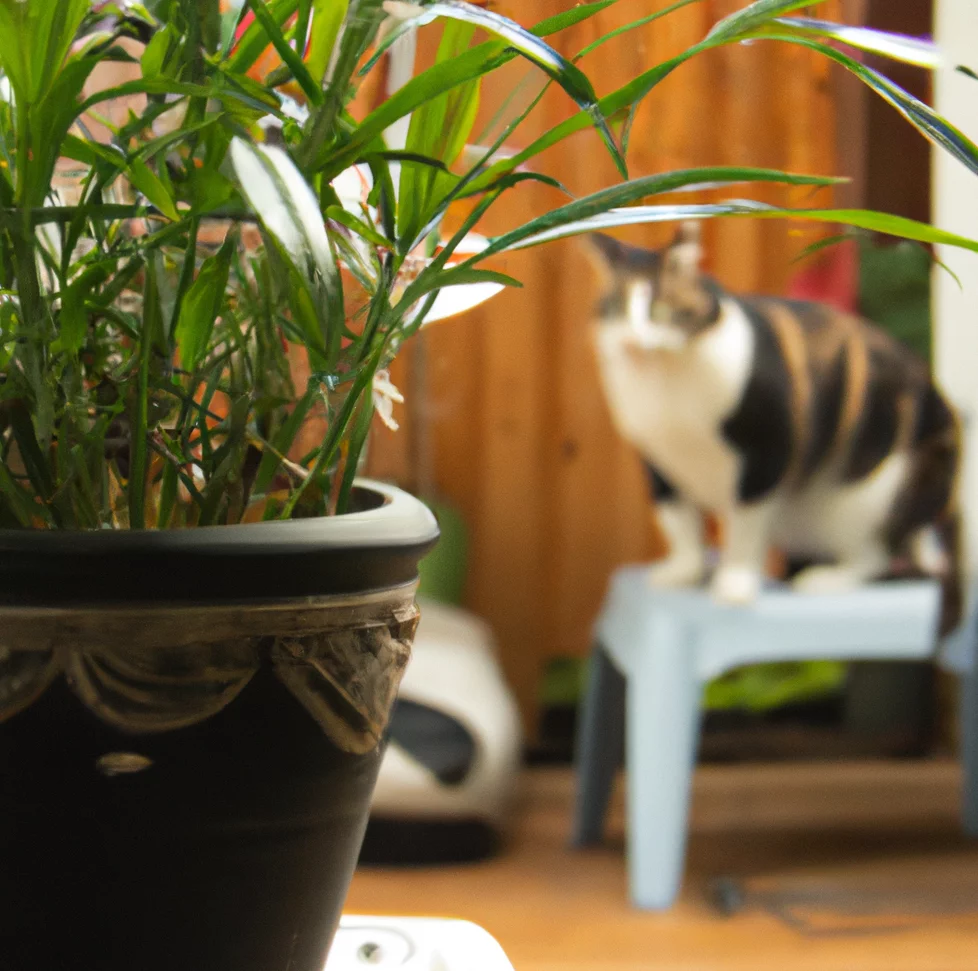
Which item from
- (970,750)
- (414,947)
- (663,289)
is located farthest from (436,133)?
(970,750)

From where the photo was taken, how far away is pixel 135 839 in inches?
12.0

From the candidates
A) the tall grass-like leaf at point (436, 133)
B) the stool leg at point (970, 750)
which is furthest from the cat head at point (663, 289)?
the tall grass-like leaf at point (436, 133)

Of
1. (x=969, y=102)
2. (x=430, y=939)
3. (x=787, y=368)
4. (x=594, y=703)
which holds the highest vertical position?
(x=969, y=102)

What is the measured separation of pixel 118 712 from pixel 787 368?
3.76 ft

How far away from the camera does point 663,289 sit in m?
1.26

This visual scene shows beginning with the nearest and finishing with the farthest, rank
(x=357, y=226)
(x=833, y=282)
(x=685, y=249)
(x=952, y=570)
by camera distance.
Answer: (x=357, y=226) → (x=685, y=249) → (x=952, y=570) → (x=833, y=282)

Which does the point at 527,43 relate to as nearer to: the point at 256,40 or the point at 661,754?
the point at 256,40

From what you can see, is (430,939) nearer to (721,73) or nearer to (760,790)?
(721,73)

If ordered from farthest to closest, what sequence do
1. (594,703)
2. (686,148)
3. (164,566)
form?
(594,703) < (686,148) < (164,566)

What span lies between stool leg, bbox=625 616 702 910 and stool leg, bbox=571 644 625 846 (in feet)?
0.80

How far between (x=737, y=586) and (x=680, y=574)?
0.11m

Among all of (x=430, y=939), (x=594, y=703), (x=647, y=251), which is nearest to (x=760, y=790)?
(x=594, y=703)

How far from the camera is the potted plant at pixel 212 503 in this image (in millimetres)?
294

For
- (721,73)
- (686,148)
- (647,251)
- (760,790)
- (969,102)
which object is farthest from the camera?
(760,790)
